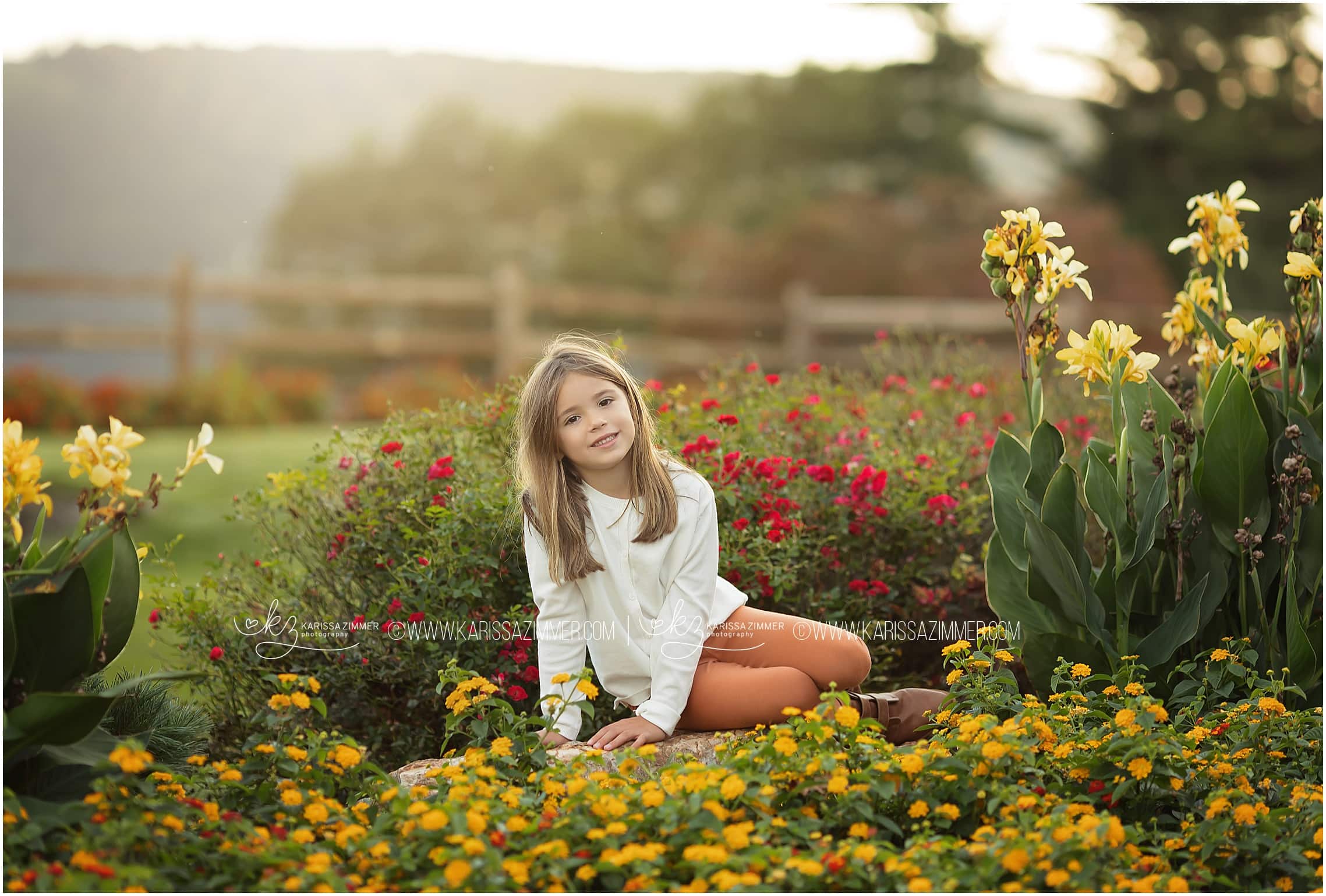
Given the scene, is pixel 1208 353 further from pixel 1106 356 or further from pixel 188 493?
pixel 188 493

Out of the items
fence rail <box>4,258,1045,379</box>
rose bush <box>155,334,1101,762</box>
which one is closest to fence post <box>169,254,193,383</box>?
fence rail <box>4,258,1045,379</box>

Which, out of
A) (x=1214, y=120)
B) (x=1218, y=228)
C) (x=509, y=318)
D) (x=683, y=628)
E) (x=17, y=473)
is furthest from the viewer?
(x=1214, y=120)

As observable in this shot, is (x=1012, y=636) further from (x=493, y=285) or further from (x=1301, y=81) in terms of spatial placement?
(x=1301, y=81)

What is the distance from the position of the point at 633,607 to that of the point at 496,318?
1036cm

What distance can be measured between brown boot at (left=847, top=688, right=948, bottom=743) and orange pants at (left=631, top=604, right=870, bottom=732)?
0.28 feet

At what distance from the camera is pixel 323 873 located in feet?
5.30

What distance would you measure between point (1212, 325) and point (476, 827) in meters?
2.17

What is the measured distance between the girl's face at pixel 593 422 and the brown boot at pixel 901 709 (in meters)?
0.75

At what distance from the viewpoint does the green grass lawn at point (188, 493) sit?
612 centimetres

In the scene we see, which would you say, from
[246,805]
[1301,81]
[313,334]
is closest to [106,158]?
[313,334]

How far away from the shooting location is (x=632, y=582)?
2.36 m

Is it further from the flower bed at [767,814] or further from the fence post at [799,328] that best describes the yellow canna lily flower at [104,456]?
the fence post at [799,328]

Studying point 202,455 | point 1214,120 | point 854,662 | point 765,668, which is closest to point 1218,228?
point 854,662

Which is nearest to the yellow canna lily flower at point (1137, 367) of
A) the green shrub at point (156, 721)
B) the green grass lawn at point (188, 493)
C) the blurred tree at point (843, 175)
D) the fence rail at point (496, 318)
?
the green shrub at point (156, 721)
